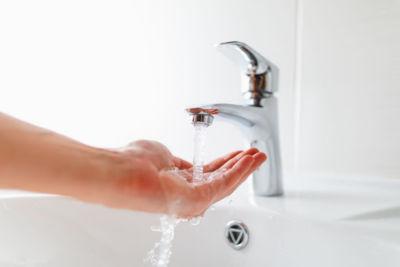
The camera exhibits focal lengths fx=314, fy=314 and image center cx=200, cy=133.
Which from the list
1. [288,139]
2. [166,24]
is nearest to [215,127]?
[288,139]

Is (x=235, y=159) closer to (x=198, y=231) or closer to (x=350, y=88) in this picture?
(x=198, y=231)

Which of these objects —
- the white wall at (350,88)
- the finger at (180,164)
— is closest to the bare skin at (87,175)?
the finger at (180,164)

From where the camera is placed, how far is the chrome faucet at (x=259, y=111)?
1.46 ft

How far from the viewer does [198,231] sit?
1.54 feet

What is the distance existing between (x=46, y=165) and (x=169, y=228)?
0.59ft

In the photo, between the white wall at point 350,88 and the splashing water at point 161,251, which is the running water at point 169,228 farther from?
the white wall at point 350,88

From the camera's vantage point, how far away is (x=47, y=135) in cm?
29

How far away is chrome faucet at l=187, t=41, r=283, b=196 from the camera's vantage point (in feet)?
1.46

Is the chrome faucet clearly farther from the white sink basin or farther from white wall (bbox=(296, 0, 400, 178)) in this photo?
white wall (bbox=(296, 0, 400, 178))

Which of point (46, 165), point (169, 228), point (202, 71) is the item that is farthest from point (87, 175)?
point (202, 71)

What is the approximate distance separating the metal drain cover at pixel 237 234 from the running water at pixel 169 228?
1.8 inches

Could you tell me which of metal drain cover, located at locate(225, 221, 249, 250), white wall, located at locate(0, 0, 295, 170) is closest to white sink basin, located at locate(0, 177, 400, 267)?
metal drain cover, located at locate(225, 221, 249, 250)

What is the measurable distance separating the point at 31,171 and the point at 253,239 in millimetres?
304

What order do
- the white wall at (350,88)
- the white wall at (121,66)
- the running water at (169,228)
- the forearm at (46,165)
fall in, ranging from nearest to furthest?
the forearm at (46,165)
the running water at (169,228)
the white wall at (350,88)
the white wall at (121,66)
